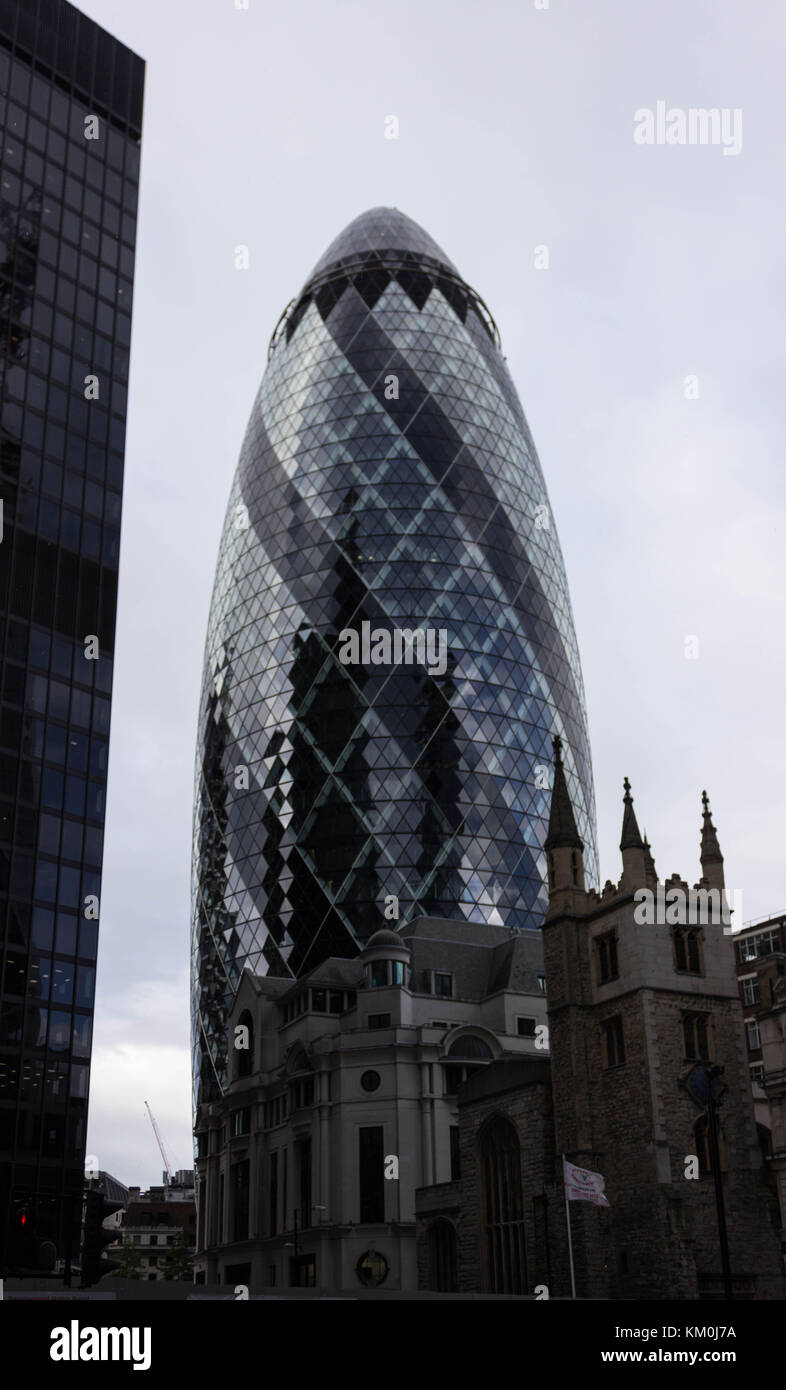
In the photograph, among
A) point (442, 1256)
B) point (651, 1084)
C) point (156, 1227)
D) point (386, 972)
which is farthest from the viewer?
point (156, 1227)

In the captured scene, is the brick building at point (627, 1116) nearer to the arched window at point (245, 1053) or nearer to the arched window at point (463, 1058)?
the arched window at point (463, 1058)

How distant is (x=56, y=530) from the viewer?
5712 cm

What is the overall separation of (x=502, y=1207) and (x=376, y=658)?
47.9 m

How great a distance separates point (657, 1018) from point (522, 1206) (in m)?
9.33

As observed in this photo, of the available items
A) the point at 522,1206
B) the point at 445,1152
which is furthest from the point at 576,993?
the point at 445,1152

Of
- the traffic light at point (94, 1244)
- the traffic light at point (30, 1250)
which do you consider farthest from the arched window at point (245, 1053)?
the traffic light at point (94, 1244)

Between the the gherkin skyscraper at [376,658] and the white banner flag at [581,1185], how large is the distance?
41610mm

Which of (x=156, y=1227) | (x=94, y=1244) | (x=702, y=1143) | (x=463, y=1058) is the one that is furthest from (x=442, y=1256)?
(x=156, y=1227)

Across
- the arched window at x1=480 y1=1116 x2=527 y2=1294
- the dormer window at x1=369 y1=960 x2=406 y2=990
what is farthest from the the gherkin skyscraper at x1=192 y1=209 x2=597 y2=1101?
Answer: the arched window at x1=480 y1=1116 x2=527 y2=1294

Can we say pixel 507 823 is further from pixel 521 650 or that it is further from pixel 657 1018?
pixel 657 1018

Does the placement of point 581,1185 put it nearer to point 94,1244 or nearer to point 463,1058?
point 463,1058

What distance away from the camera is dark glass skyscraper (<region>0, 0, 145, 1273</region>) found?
5056 centimetres

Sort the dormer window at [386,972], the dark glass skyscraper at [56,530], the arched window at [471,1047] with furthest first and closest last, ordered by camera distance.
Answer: the dormer window at [386,972]
the arched window at [471,1047]
the dark glass skyscraper at [56,530]

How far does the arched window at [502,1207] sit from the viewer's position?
50188 millimetres
